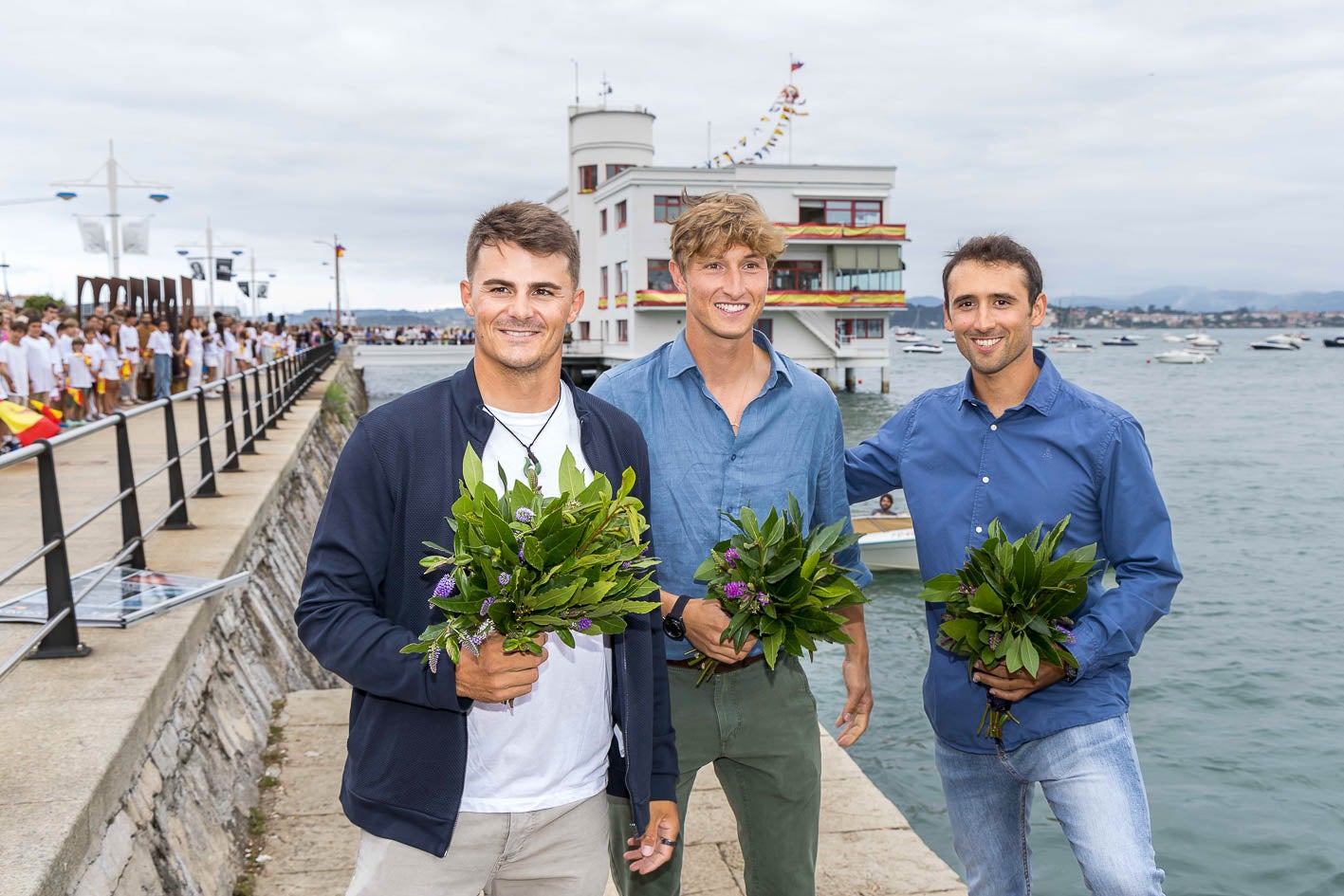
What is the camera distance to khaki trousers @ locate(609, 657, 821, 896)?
3.20 metres

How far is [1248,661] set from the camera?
603 inches

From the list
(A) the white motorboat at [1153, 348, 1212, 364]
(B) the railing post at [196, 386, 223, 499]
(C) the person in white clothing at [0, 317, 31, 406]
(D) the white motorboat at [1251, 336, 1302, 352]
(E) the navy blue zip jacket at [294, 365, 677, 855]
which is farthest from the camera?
(D) the white motorboat at [1251, 336, 1302, 352]

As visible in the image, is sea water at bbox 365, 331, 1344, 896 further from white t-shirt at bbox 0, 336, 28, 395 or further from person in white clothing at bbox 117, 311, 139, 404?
person in white clothing at bbox 117, 311, 139, 404

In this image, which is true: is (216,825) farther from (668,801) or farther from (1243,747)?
(1243,747)

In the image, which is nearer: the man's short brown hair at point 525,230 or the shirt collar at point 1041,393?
the man's short brown hair at point 525,230

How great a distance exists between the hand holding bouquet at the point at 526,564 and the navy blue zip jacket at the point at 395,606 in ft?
0.53

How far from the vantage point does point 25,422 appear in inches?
356

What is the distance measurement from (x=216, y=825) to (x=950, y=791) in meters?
2.89

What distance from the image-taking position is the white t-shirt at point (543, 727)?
237 cm

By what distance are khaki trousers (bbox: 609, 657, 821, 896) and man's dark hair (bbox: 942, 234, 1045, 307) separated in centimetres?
139

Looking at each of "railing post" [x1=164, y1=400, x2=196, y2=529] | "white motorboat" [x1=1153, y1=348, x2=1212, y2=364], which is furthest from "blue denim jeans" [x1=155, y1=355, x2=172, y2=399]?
"white motorboat" [x1=1153, y1=348, x2=1212, y2=364]

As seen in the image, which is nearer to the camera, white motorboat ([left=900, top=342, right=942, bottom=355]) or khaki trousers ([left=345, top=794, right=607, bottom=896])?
khaki trousers ([left=345, top=794, right=607, bottom=896])

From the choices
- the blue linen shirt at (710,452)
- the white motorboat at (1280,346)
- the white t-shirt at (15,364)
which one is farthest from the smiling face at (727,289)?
the white motorboat at (1280,346)

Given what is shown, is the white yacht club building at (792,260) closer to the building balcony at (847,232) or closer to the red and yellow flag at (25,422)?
the building balcony at (847,232)
